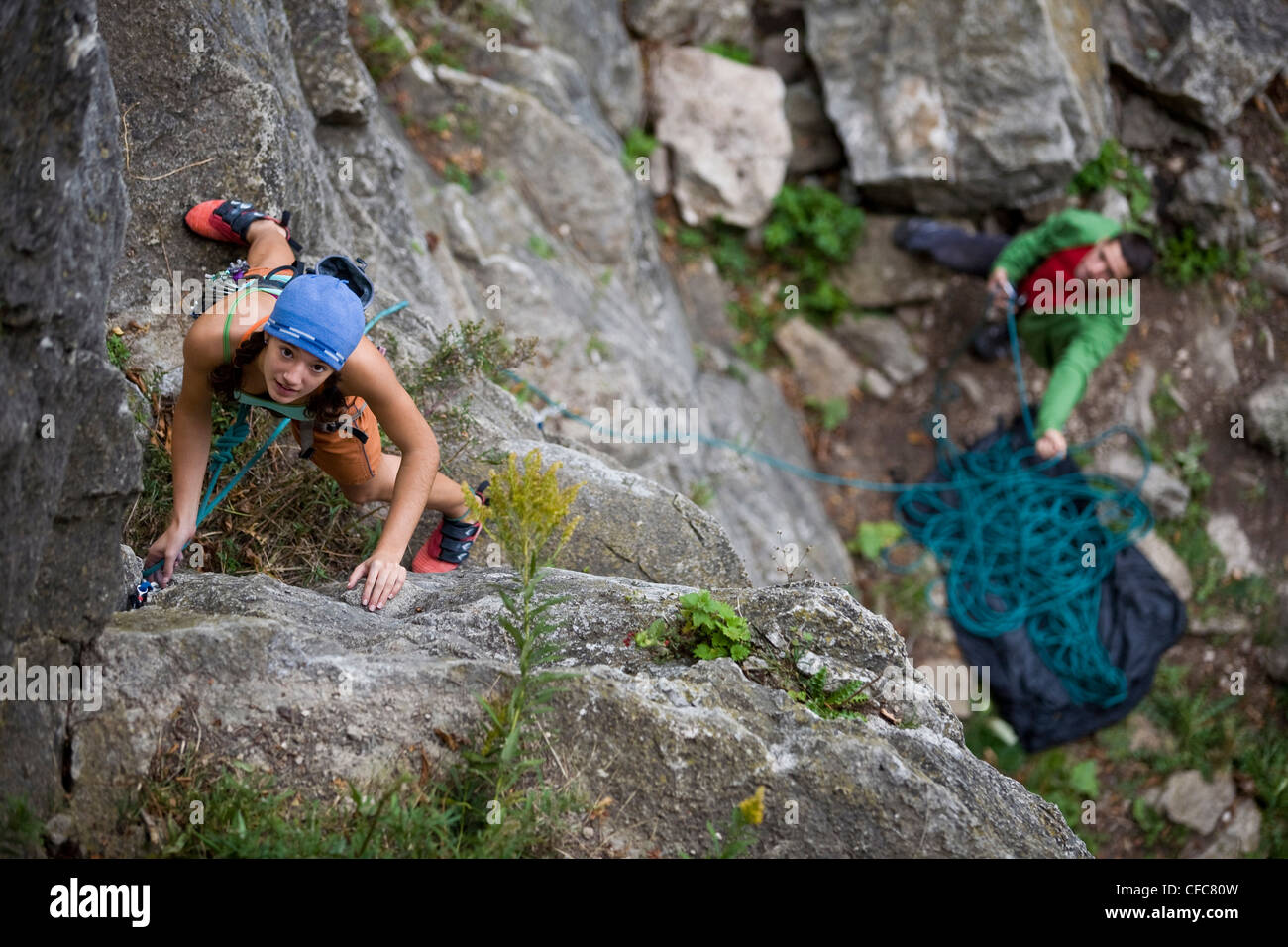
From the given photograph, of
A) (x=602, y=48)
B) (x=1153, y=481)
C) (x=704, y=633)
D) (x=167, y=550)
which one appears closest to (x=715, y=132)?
(x=602, y=48)

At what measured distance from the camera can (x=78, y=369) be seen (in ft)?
7.73

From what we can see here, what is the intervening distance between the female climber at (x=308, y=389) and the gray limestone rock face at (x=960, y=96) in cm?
599

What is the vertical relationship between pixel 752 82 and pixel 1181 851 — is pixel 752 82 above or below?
above

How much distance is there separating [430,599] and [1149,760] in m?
6.47

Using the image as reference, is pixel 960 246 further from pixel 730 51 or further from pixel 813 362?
pixel 730 51

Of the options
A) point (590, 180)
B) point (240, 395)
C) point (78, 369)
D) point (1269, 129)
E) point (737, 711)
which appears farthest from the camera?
point (1269, 129)

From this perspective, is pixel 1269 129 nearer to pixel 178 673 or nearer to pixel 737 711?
pixel 737 711

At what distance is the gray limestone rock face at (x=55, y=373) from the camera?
206cm

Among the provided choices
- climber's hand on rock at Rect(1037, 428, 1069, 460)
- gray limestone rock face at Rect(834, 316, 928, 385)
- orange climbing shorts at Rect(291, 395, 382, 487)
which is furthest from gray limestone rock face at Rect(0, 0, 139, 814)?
gray limestone rock face at Rect(834, 316, 928, 385)

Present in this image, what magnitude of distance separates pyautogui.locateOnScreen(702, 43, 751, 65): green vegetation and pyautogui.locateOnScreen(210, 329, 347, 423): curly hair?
6202 millimetres

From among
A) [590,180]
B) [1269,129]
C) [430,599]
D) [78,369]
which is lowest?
[430,599]

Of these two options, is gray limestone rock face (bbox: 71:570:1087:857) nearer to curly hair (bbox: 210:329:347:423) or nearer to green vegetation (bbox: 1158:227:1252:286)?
curly hair (bbox: 210:329:347:423)
